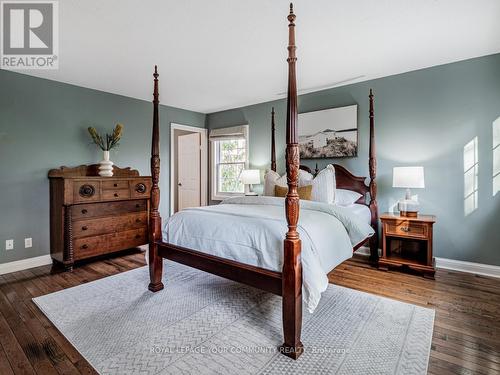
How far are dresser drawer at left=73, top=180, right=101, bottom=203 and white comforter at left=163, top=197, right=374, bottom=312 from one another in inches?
64.2

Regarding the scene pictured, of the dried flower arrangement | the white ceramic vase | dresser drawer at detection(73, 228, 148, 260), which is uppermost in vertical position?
the dried flower arrangement

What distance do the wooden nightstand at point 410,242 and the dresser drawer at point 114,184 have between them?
3.50 metres

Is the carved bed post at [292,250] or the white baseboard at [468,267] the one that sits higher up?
the carved bed post at [292,250]

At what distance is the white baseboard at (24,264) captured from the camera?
3273mm

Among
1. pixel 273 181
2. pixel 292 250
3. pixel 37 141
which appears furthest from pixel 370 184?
pixel 37 141

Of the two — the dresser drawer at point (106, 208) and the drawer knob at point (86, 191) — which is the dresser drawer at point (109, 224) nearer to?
the dresser drawer at point (106, 208)

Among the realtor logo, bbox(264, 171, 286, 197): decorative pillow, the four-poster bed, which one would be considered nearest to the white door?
bbox(264, 171, 286, 197): decorative pillow

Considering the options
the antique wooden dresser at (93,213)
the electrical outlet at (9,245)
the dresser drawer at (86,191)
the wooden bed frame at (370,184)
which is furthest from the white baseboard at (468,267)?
the electrical outlet at (9,245)

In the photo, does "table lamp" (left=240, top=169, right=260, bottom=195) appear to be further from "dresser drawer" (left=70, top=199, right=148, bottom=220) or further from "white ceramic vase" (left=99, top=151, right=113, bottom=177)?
"white ceramic vase" (left=99, top=151, right=113, bottom=177)

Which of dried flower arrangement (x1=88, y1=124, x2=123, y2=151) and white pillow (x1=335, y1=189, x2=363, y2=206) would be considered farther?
dried flower arrangement (x1=88, y1=124, x2=123, y2=151)

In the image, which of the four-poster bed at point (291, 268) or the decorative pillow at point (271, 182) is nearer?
the four-poster bed at point (291, 268)

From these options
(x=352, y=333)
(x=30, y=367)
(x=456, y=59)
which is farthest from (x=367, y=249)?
(x=30, y=367)

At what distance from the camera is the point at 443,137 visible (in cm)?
329

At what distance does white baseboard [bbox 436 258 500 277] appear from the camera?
3021mm
